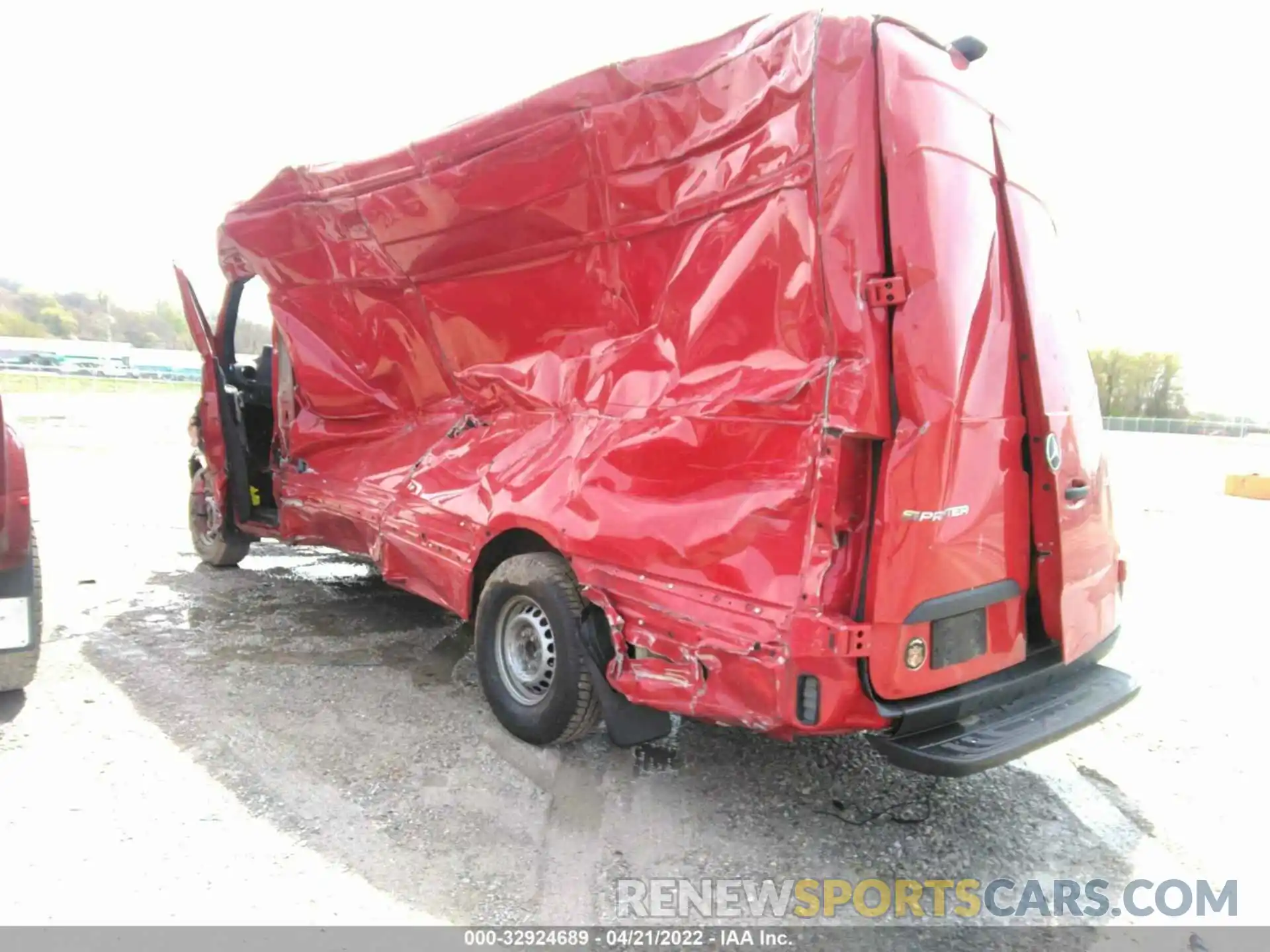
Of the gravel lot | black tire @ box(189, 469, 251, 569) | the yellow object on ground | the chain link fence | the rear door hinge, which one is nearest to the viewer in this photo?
the rear door hinge

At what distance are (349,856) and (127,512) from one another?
8.05 meters

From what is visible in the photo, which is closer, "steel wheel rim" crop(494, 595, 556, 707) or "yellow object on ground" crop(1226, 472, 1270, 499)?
"steel wheel rim" crop(494, 595, 556, 707)

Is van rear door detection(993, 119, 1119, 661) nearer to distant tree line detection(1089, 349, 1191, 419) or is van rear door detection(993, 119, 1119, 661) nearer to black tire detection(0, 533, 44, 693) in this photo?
black tire detection(0, 533, 44, 693)

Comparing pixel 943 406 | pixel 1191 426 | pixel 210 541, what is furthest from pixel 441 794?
pixel 1191 426

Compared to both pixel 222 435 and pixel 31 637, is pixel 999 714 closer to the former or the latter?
pixel 31 637

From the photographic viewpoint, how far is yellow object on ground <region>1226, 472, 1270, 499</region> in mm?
14828

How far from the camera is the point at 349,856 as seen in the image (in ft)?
9.27

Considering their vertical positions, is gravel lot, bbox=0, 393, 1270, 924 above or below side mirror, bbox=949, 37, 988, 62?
below

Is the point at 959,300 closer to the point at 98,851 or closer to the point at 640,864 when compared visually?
the point at 640,864

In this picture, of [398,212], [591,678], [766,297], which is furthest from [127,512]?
[766,297]

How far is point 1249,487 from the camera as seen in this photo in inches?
591

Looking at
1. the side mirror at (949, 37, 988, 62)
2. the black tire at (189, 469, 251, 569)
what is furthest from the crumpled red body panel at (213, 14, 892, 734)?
the black tire at (189, 469, 251, 569)

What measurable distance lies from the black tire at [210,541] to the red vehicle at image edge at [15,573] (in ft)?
8.81

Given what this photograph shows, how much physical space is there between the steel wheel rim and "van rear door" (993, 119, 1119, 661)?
208 cm
